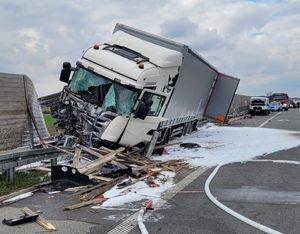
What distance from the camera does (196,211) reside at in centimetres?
797

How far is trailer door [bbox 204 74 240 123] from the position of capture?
25062 mm

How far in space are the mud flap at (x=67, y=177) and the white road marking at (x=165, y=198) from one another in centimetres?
164

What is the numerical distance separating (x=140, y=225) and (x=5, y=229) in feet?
5.87

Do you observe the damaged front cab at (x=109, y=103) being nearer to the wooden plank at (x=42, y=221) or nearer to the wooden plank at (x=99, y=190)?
the wooden plank at (x=99, y=190)

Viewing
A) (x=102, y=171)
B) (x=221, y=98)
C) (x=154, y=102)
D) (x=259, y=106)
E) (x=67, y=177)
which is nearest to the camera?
(x=67, y=177)

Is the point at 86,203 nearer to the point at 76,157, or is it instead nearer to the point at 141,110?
the point at 76,157

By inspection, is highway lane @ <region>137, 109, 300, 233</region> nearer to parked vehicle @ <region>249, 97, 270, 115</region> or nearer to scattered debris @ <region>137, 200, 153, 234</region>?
scattered debris @ <region>137, 200, 153, 234</region>

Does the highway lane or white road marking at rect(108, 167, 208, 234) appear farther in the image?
the highway lane

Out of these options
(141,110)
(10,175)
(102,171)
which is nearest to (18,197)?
(10,175)

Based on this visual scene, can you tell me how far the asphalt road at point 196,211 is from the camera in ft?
22.6

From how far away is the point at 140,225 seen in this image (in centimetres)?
693

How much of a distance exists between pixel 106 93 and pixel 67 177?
15.3ft

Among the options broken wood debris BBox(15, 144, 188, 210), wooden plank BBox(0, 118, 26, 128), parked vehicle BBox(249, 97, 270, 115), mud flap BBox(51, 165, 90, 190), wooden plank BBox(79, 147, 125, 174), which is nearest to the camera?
broken wood debris BBox(15, 144, 188, 210)

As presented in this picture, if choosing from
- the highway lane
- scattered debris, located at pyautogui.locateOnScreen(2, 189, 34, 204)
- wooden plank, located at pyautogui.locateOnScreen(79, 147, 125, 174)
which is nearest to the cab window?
wooden plank, located at pyautogui.locateOnScreen(79, 147, 125, 174)
